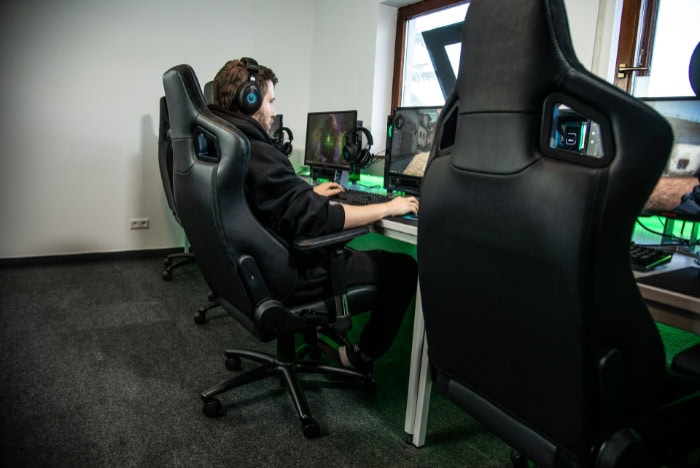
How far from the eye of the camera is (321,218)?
1.47m

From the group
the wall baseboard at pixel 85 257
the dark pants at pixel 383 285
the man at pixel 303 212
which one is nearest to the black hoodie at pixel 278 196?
the man at pixel 303 212

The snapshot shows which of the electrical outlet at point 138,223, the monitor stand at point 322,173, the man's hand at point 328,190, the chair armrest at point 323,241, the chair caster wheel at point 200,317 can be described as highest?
the monitor stand at point 322,173

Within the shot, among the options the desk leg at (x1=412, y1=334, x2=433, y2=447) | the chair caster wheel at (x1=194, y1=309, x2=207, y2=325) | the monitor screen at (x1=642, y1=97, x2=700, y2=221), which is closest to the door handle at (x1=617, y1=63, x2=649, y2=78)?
the monitor screen at (x1=642, y1=97, x2=700, y2=221)

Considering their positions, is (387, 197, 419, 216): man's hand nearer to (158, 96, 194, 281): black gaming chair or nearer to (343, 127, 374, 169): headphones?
(343, 127, 374, 169): headphones

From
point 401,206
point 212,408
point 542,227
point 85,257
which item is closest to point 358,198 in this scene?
point 401,206

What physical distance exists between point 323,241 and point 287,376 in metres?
0.59

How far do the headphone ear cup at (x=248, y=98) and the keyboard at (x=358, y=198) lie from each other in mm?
565

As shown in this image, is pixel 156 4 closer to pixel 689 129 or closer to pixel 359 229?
pixel 359 229

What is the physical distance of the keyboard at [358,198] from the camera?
1.97 metres

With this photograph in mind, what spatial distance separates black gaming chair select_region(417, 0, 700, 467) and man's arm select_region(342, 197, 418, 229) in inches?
27.5

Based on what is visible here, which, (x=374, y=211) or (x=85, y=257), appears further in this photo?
(x=85, y=257)

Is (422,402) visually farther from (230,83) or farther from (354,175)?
(354,175)

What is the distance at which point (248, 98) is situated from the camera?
1590 mm

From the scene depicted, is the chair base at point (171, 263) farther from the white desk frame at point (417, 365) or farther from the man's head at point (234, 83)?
the white desk frame at point (417, 365)
